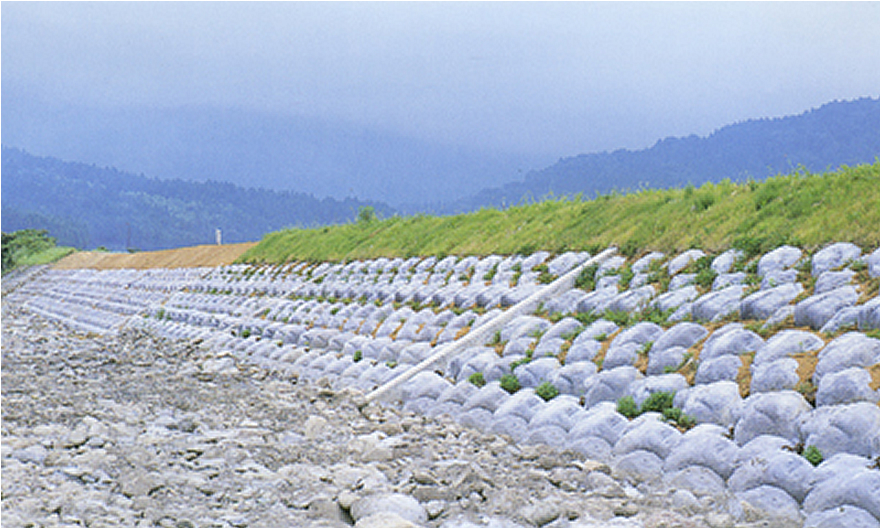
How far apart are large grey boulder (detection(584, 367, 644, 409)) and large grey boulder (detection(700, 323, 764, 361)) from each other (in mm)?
660

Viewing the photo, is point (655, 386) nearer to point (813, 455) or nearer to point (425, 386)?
point (813, 455)

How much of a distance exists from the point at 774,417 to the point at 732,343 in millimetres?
1162

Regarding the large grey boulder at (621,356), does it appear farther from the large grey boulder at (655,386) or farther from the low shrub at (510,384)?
the low shrub at (510,384)

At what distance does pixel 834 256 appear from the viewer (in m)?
6.48

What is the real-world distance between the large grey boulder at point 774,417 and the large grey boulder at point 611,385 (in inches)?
50.8

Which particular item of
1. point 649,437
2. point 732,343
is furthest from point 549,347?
point 649,437

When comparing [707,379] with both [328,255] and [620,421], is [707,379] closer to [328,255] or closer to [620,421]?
[620,421]

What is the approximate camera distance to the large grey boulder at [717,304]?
6562 millimetres

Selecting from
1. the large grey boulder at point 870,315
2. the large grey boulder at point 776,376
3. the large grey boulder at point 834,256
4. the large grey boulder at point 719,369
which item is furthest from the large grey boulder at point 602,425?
the large grey boulder at point 834,256

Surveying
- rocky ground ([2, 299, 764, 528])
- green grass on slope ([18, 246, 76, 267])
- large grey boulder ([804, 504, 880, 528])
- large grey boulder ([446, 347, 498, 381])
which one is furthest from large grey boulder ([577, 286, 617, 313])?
green grass on slope ([18, 246, 76, 267])

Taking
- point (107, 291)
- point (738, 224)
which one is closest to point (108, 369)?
point (738, 224)

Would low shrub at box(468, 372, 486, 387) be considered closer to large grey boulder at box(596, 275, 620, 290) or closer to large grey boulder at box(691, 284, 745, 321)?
large grey boulder at box(596, 275, 620, 290)

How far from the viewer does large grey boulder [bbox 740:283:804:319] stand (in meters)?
6.18

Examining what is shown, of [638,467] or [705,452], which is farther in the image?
[638,467]
